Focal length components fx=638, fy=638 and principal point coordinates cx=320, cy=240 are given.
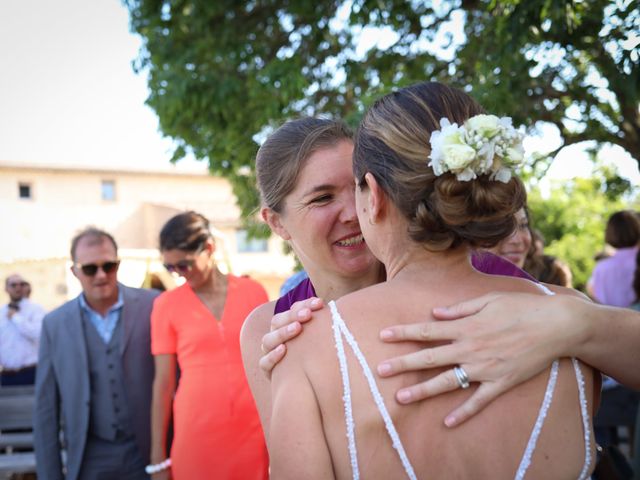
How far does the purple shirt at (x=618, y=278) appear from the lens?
6457 mm

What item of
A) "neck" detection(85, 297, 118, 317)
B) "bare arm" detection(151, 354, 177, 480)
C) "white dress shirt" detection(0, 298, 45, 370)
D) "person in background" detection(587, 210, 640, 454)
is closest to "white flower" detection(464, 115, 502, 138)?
"bare arm" detection(151, 354, 177, 480)

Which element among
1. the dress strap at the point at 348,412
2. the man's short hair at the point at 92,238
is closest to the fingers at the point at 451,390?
the dress strap at the point at 348,412

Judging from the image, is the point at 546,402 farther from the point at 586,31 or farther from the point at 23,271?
the point at 23,271

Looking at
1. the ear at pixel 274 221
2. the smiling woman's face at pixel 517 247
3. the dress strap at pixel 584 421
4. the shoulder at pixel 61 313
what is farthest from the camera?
the shoulder at pixel 61 313

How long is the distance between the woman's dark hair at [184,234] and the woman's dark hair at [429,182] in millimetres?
2874

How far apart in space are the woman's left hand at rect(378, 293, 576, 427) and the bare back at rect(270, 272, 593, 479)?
0.03 meters

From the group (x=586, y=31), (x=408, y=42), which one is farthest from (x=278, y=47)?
(x=586, y=31)

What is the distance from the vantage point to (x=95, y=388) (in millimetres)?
4289

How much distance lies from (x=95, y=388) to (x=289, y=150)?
2.70 metres

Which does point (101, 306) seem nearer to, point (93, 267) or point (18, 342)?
point (93, 267)

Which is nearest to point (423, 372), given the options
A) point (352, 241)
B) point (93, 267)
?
point (352, 241)

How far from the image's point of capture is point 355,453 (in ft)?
4.84

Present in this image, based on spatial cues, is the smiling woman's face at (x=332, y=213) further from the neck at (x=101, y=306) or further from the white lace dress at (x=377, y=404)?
the neck at (x=101, y=306)

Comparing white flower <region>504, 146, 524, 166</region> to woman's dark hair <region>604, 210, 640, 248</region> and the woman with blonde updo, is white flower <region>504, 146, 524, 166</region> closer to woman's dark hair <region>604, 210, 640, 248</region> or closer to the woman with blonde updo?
the woman with blonde updo
